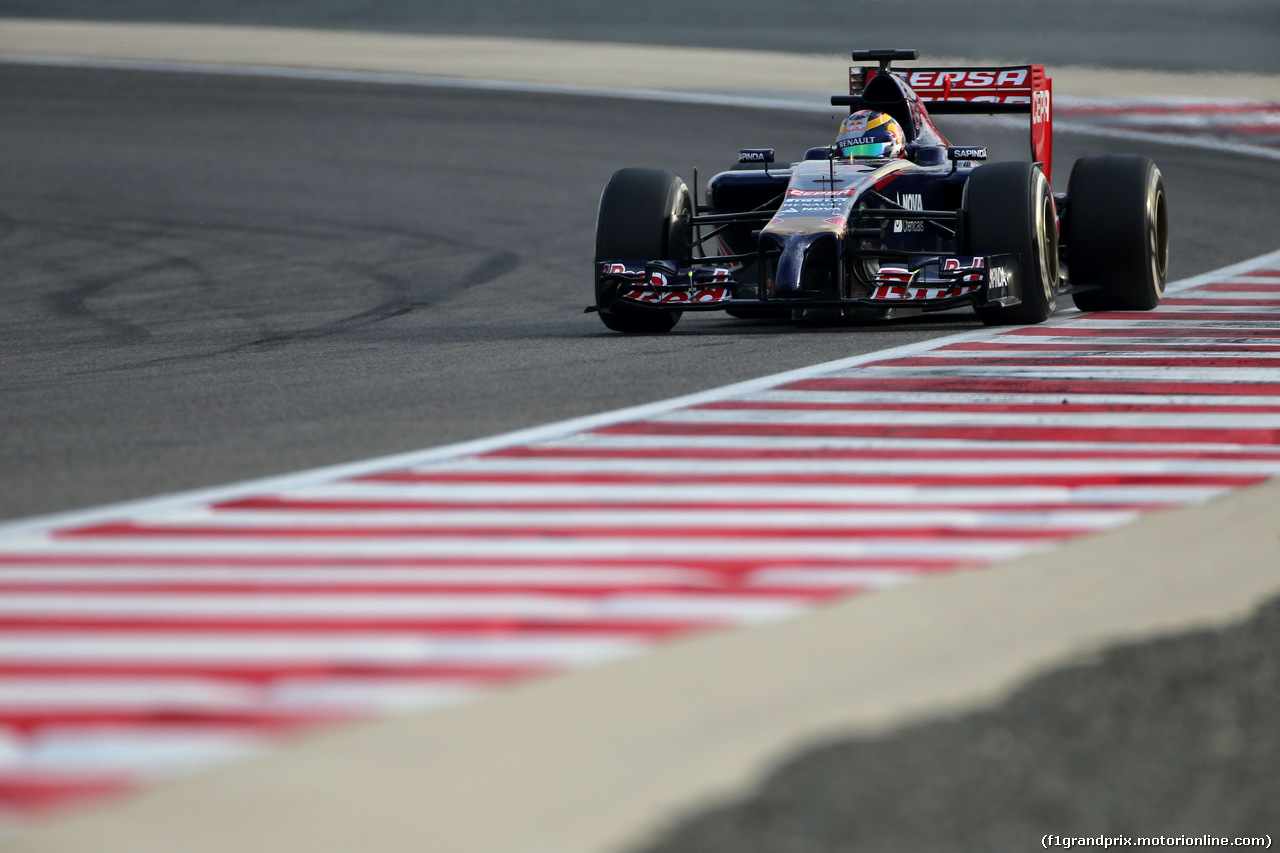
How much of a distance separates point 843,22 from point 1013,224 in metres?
18.4

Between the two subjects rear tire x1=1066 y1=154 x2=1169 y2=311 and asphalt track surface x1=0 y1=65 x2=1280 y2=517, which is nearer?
asphalt track surface x1=0 y1=65 x2=1280 y2=517

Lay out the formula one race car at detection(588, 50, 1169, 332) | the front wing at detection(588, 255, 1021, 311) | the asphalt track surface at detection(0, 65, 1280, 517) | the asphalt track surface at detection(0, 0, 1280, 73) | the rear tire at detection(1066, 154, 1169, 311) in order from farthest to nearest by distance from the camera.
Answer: the asphalt track surface at detection(0, 0, 1280, 73) → the rear tire at detection(1066, 154, 1169, 311) → the formula one race car at detection(588, 50, 1169, 332) → the front wing at detection(588, 255, 1021, 311) → the asphalt track surface at detection(0, 65, 1280, 517)

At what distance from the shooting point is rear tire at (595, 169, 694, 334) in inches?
404

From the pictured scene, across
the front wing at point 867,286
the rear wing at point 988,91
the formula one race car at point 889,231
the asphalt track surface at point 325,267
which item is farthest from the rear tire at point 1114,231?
the front wing at point 867,286

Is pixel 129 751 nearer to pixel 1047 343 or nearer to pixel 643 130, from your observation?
pixel 1047 343

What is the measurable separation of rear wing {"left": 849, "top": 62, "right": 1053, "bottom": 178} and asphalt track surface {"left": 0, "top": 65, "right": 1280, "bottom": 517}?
186 centimetres

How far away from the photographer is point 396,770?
313 cm

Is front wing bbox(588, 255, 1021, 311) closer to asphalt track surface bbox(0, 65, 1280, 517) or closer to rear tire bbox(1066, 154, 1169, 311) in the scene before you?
asphalt track surface bbox(0, 65, 1280, 517)

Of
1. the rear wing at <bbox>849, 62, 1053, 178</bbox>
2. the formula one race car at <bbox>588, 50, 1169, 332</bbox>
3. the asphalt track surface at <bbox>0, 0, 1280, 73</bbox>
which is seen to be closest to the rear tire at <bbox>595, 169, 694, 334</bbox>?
the formula one race car at <bbox>588, 50, 1169, 332</bbox>

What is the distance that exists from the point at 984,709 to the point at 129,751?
5.43 ft

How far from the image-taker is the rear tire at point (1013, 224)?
31.7ft

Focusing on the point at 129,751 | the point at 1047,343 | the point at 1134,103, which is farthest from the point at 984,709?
the point at 1134,103

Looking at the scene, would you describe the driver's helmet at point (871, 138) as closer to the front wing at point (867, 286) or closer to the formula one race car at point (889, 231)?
the formula one race car at point (889, 231)

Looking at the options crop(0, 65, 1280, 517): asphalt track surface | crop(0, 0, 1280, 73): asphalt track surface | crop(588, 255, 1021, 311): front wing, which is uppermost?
crop(0, 0, 1280, 73): asphalt track surface
